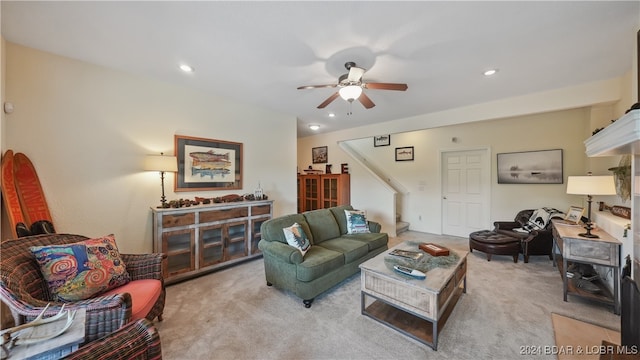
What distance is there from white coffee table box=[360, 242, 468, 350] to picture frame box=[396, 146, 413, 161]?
3551 millimetres

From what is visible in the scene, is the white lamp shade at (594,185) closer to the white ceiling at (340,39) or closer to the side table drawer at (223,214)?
the white ceiling at (340,39)

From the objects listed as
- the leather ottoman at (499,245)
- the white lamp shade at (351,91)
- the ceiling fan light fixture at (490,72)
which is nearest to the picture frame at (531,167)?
the leather ottoman at (499,245)

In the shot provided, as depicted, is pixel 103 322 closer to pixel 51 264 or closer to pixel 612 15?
pixel 51 264

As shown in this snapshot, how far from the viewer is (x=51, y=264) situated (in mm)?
1543

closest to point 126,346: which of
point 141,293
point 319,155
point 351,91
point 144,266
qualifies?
point 141,293

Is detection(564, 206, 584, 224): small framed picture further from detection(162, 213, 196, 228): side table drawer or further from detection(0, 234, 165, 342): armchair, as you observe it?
detection(162, 213, 196, 228): side table drawer

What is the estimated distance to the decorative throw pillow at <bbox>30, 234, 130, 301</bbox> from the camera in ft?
5.01

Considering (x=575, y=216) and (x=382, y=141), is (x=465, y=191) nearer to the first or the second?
(x=575, y=216)

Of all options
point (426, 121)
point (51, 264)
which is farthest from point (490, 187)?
point (51, 264)

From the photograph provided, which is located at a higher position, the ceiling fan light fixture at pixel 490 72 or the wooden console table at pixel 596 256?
the ceiling fan light fixture at pixel 490 72

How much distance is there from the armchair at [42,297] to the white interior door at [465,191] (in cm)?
535

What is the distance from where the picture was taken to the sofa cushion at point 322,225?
3.17m

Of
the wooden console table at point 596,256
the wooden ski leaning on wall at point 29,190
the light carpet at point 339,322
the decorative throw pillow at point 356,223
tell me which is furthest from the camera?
the decorative throw pillow at point 356,223

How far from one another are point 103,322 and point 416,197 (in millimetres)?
5550
